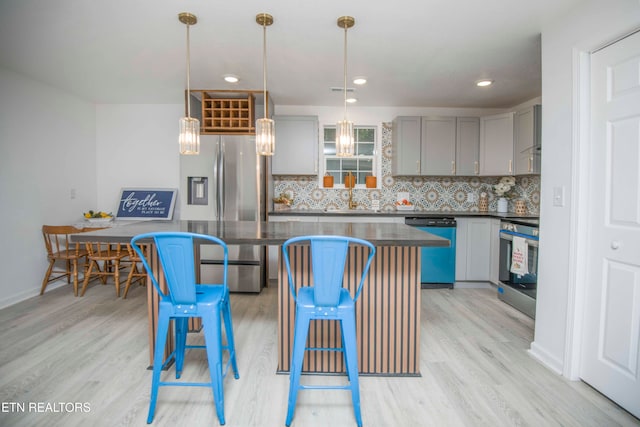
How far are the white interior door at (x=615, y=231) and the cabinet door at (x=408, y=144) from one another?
235cm

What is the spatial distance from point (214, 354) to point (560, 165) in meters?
2.43

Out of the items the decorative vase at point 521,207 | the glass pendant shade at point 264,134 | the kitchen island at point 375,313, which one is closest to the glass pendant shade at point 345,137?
the glass pendant shade at point 264,134

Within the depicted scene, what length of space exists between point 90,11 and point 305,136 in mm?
2532

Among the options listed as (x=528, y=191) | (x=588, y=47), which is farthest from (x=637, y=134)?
(x=528, y=191)

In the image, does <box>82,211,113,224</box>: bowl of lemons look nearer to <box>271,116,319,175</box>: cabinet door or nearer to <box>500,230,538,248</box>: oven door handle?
<box>271,116,319,175</box>: cabinet door

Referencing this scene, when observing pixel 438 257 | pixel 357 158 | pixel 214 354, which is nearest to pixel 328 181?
pixel 357 158

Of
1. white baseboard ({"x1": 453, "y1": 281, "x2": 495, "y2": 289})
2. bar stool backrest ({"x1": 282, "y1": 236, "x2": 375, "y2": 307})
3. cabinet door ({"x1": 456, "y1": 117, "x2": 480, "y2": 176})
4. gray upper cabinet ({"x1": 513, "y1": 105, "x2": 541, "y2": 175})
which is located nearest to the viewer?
bar stool backrest ({"x1": 282, "y1": 236, "x2": 375, "y2": 307})

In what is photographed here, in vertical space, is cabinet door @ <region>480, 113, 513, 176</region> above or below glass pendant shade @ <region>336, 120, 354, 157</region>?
above

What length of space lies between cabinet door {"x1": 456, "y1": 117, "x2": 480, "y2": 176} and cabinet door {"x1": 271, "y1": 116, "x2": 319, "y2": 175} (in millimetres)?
1891

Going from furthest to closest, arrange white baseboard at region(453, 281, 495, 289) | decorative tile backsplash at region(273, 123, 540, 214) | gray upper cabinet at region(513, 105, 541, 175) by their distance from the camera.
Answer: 1. decorative tile backsplash at region(273, 123, 540, 214)
2. white baseboard at region(453, 281, 495, 289)
3. gray upper cabinet at region(513, 105, 541, 175)

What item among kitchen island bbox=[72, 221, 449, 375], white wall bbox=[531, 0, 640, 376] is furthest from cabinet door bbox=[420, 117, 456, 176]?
kitchen island bbox=[72, 221, 449, 375]

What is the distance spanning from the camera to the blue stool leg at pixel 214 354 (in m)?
1.63

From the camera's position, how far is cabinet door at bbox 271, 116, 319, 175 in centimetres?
428

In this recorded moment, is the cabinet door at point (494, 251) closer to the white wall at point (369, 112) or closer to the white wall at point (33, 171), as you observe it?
the white wall at point (369, 112)
